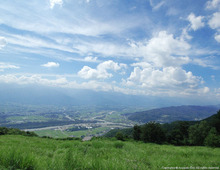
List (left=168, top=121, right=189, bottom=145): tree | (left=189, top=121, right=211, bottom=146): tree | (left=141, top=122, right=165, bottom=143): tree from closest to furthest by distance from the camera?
(left=189, top=121, right=211, bottom=146): tree, (left=141, top=122, right=165, bottom=143): tree, (left=168, top=121, right=189, bottom=145): tree

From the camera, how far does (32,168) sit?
2.86 meters

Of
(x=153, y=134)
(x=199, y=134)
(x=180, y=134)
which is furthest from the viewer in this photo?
(x=180, y=134)

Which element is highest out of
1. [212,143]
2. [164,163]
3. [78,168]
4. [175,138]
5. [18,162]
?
[18,162]

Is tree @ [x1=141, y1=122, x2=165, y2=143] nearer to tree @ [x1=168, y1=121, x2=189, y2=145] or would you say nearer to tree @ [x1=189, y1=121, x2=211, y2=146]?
tree @ [x1=168, y1=121, x2=189, y2=145]

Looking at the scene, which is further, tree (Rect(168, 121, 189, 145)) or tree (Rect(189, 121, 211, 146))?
tree (Rect(168, 121, 189, 145))

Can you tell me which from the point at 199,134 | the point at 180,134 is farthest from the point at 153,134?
the point at 180,134

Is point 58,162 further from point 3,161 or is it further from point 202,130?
→ point 202,130

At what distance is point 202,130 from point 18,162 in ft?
147

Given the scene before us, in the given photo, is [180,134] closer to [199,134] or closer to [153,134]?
[199,134]

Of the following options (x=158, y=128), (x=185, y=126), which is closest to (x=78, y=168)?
(x=158, y=128)

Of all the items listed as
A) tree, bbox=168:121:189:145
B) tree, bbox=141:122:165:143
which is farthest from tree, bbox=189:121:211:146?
tree, bbox=141:122:165:143

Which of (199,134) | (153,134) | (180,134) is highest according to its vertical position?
(199,134)

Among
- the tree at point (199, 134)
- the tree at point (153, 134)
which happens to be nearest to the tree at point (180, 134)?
the tree at point (199, 134)

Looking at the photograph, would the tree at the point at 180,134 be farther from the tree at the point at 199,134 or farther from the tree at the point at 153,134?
the tree at the point at 153,134
